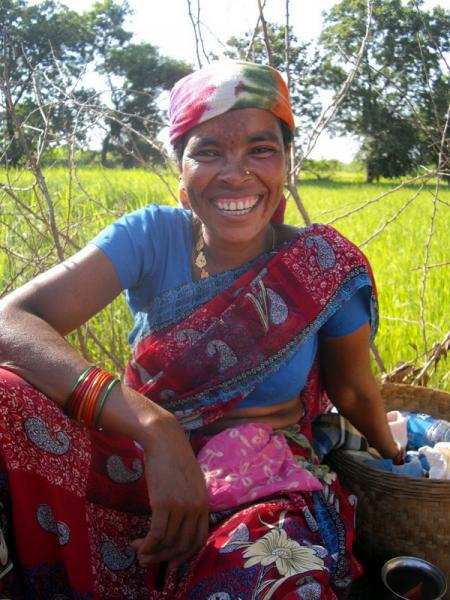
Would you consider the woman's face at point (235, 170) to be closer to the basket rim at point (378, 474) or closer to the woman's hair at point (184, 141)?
the woman's hair at point (184, 141)

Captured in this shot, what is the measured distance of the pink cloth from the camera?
160 cm

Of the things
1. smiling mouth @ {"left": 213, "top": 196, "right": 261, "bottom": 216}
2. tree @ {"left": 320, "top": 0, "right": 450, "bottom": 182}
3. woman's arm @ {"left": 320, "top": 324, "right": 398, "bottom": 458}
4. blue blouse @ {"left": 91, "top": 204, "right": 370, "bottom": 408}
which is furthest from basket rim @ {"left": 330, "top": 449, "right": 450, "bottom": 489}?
tree @ {"left": 320, "top": 0, "right": 450, "bottom": 182}

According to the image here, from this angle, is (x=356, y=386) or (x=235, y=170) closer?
(x=235, y=170)

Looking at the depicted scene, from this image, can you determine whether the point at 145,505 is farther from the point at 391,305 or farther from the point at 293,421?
the point at 391,305

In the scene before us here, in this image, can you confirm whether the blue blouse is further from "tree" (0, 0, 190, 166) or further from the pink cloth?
"tree" (0, 0, 190, 166)

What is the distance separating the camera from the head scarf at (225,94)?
1771mm

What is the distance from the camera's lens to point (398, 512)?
197 cm

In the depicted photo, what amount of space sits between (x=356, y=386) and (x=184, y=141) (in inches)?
34.8

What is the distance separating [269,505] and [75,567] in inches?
17.7

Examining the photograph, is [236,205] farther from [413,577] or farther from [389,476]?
[413,577]

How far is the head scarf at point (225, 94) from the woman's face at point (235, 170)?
0.02 metres

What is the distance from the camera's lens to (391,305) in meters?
4.41

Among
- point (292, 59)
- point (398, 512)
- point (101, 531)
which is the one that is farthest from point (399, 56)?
point (101, 531)

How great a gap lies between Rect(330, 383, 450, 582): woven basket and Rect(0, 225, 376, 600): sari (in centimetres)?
19
